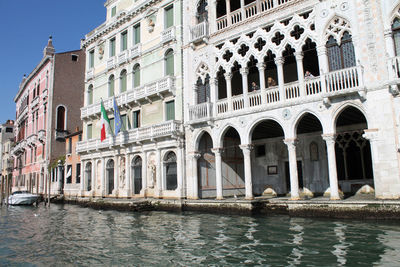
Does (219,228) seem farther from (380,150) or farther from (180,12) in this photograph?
(180,12)

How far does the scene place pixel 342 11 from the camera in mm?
14156

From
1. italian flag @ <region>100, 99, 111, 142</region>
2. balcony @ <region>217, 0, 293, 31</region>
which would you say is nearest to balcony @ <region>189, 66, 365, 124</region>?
balcony @ <region>217, 0, 293, 31</region>

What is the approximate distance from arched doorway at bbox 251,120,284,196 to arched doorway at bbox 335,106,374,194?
356 cm

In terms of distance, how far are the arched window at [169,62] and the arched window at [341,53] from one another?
10.2 m

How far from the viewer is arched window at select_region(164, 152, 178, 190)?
822 inches

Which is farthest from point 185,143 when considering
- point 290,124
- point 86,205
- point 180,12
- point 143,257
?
point 143,257

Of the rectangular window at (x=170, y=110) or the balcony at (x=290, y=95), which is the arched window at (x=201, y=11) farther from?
the balcony at (x=290, y=95)

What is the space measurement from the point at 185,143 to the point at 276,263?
13269 millimetres

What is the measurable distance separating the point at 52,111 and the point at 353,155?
3047 centimetres

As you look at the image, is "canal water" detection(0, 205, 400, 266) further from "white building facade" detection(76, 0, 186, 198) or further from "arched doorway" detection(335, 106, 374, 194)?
"white building facade" detection(76, 0, 186, 198)

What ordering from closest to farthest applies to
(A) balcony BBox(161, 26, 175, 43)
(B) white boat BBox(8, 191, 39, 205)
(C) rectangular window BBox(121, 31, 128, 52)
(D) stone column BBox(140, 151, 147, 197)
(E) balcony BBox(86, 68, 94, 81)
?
(A) balcony BBox(161, 26, 175, 43), (D) stone column BBox(140, 151, 147, 197), (C) rectangular window BBox(121, 31, 128, 52), (E) balcony BBox(86, 68, 94, 81), (B) white boat BBox(8, 191, 39, 205)

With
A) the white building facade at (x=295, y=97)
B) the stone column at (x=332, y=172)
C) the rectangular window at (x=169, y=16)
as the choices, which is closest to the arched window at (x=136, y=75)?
the rectangular window at (x=169, y=16)

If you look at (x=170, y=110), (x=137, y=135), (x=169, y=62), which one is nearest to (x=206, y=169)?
(x=170, y=110)

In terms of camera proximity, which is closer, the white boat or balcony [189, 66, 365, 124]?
balcony [189, 66, 365, 124]
